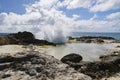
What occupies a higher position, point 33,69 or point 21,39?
point 33,69

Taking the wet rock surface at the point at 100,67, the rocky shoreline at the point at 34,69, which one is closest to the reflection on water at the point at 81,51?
the wet rock surface at the point at 100,67

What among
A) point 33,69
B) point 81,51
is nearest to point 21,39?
point 81,51

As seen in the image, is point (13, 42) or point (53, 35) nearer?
point (13, 42)

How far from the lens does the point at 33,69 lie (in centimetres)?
685

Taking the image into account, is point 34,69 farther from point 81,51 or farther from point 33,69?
point 81,51

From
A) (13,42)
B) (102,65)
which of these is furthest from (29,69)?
(13,42)

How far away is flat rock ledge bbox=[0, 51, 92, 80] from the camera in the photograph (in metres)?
6.57

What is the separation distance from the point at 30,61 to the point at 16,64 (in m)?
0.50

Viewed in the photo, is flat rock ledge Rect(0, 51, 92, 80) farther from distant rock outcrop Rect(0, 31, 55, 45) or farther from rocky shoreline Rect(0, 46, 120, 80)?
distant rock outcrop Rect(0, 31, 55, 45)

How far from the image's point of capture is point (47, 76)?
6617 millimetres

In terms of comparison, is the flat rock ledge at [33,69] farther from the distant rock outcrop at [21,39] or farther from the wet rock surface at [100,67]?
the distant rock outcrop at [21,39]

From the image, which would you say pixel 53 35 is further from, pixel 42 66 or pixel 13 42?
pixel 42 66

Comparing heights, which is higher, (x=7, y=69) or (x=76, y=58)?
(x=7, y=69)

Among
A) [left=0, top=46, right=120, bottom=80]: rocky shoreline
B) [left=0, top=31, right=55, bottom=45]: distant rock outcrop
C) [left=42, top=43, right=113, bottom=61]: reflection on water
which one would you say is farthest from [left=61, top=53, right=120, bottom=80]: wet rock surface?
[left=0, top=31, right=55, bottom=45]: distant rock outcrop
